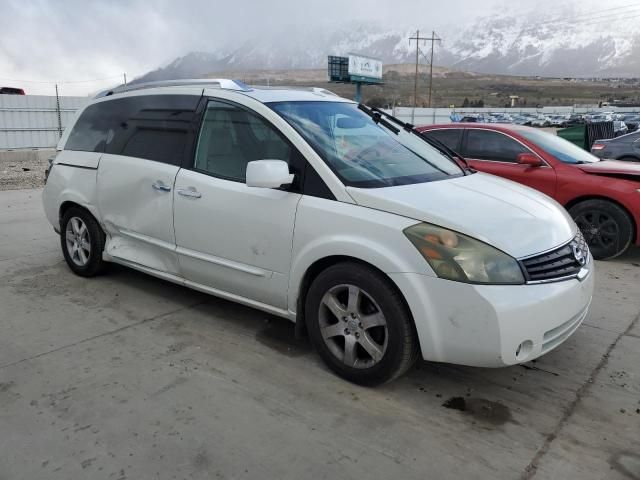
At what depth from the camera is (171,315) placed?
4426 millimetres

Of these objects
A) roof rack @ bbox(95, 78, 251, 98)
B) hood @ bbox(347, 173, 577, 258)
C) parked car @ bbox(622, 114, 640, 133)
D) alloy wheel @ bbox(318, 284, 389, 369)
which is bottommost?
alloy wheel @ bbox(318, 284, 389, 369)

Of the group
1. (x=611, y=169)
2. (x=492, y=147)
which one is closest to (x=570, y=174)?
(x=611, y=169)

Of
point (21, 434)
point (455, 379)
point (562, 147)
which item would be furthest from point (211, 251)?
point (562, 147)

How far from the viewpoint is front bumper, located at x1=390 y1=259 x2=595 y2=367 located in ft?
9.23

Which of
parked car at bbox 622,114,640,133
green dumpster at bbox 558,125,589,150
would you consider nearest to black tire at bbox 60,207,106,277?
→ green dumpster at bbox 558,125,589,150

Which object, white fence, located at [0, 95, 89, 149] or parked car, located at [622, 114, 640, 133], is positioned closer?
white fence, located at [0, 95, 89, 149]

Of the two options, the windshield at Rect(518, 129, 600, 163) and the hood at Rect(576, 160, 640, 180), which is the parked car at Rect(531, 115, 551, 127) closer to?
the windshield at Rect(518, 129, 600, 163)

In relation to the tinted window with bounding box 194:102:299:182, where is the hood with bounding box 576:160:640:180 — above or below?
below

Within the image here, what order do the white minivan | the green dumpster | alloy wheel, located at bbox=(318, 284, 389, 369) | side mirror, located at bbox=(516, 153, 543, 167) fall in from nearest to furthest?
1. the white minivan
2. alloy wheel, located at bbox=(318, 284, 389, 369)
3. side mirror, located at bbox=(516, 153, 543, 167)
4. the green dumpster

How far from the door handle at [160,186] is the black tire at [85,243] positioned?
1029 mm

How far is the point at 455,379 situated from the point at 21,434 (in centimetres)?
245

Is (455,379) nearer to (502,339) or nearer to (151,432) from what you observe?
(502,339)

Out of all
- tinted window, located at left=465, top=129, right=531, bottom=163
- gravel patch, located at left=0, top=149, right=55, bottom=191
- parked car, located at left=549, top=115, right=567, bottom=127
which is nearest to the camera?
tinted window, located at left=465, top=129, right=531, bottom=163

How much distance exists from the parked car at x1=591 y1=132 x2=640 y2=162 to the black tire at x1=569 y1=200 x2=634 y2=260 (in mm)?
6484
